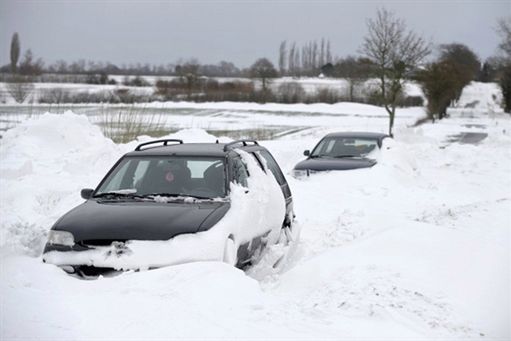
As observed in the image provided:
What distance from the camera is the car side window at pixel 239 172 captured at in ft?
22.0

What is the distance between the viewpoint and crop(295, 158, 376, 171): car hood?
13097 mm

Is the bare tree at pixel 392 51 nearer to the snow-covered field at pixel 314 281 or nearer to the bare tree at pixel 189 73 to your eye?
the snow-covered field at pixel 314 281

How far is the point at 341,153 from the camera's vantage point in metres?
14.1

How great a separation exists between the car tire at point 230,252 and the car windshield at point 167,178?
80 cm

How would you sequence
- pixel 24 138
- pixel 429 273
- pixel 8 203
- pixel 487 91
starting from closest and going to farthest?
pixel 429 273 → pixel 8 203 → pixel 24 138 → pixel 487 91

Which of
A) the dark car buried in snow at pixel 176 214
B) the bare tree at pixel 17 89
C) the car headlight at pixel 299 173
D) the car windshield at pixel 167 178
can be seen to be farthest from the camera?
the bare tree at pixel 17 89

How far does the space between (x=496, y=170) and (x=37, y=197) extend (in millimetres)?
12780

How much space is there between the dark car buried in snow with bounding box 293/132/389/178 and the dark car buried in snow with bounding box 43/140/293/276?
206 inches

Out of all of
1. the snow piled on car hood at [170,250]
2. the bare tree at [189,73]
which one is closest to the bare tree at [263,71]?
the bare tree at [189,73]

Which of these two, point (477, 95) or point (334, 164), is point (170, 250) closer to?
point (334, 164)

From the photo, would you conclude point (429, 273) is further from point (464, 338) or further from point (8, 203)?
point (8, 203)

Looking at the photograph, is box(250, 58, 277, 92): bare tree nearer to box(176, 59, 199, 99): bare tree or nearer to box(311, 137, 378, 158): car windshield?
box(176, 59, 199, 99): bare tree

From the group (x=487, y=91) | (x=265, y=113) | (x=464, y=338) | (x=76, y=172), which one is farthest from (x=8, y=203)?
(x=487, y=91)

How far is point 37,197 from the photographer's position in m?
10.6
